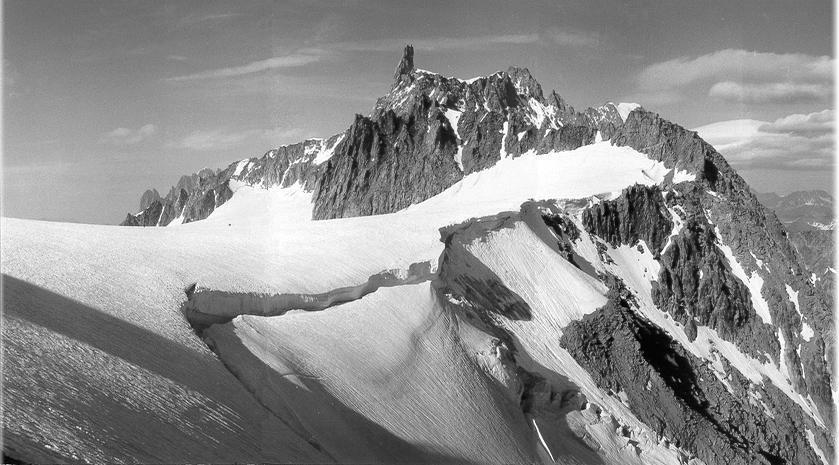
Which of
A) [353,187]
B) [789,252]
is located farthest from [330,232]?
[353,187]

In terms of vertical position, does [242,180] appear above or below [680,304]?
above

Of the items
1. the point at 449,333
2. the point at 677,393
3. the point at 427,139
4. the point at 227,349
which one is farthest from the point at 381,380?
the point at 427,139

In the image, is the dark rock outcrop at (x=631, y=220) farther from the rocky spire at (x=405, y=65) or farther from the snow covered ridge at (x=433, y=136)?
the rocky spire at (x=405, y=65)

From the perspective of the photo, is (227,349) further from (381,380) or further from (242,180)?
(242,180)

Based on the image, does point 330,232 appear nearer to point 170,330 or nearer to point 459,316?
point 459,316

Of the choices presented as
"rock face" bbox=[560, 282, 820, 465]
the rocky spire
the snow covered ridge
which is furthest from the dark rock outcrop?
the rocky spire

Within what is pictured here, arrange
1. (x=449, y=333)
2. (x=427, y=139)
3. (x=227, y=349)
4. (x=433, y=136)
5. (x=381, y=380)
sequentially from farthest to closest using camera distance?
(x=427, y=139) → (x=433, y=136) → (x=449, y=333) → (x=381, y=380) → (x=227, y=349)

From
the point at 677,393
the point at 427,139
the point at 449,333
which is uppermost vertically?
the point at 427,139

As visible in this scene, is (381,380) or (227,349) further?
(381,380)

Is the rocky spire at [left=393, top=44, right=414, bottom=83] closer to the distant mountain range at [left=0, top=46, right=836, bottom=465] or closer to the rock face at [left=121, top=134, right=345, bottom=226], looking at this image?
the rock face at [left=121, top=134, right=345, bottom=226]
